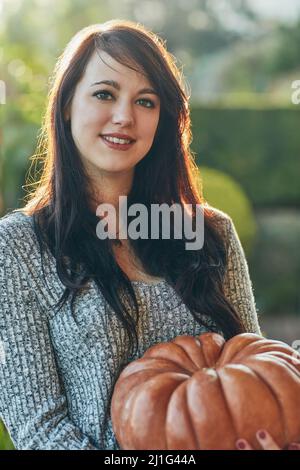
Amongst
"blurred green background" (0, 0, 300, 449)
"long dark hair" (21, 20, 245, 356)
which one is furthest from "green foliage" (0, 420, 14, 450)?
"blurred green background" (0, 0, 300, 449)

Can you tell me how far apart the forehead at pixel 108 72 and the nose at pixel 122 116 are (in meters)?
0.07

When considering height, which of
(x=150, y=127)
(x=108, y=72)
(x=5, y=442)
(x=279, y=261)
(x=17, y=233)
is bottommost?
(x=279, y=261)

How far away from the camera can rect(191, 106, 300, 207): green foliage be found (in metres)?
7.97

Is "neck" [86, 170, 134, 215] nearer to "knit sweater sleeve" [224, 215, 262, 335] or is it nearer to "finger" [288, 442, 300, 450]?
"knit sweater sleeve" [224, 215, 262, 335]

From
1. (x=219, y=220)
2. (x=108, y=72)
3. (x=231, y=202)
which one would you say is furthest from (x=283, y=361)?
(x=231, y=202)

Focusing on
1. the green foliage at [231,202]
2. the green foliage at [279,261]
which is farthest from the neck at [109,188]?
the green foliage at [279,261]

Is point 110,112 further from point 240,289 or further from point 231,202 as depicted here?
point 231,202

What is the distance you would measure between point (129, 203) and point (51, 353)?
0.59 metres

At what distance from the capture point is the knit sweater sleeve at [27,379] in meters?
1.85

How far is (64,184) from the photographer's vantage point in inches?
84.7

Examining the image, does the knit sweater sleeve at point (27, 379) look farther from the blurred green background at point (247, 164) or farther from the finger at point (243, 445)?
the blurred green background at point (247, 164)

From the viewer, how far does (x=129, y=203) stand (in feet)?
7.64

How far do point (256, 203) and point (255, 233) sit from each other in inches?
23.1

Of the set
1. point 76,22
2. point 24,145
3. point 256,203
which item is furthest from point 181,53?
point 24,145
